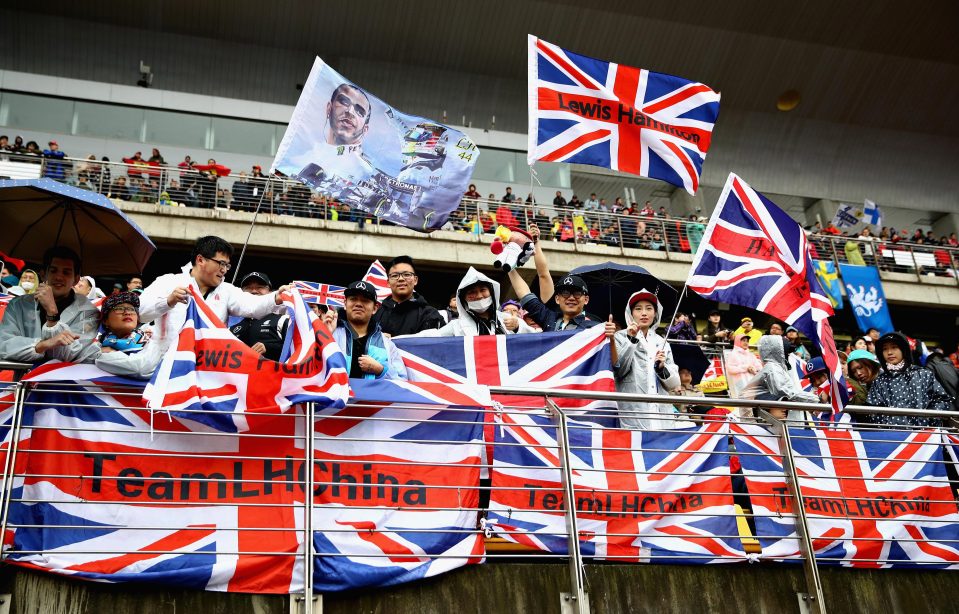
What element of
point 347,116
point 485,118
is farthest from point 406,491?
point 485,118

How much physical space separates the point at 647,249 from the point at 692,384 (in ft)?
46.8

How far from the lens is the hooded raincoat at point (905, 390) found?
8148mm

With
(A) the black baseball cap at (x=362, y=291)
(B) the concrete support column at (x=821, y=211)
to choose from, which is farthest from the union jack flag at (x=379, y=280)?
(B) the concrete support column at (x=821, y=211)

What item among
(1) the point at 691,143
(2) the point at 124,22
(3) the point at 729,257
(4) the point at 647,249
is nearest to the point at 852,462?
(3) the point at 729,257

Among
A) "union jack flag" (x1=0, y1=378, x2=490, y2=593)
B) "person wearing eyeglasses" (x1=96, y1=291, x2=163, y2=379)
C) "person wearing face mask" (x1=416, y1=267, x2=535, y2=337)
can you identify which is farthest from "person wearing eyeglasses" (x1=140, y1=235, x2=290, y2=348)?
"person wearing face mask" (x1=416, y1=267, x2=535, y2=337)

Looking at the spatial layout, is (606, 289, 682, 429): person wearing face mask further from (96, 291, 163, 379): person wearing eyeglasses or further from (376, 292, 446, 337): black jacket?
(96, 291, 163, 379): person wearing eyeglasses

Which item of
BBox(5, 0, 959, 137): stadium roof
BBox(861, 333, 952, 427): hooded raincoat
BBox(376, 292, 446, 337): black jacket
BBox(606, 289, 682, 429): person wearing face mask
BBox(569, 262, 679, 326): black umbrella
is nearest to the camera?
BBox(606, 289, 682, 429): person wearing face mask

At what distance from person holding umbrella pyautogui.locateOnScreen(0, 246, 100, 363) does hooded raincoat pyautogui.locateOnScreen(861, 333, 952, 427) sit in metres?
6.71

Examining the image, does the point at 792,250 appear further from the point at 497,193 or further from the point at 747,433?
the point at 497,193

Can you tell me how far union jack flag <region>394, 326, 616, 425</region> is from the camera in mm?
6809

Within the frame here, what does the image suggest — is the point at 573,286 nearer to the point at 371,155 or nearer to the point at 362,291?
the point at 362,291

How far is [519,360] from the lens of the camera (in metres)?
6.99

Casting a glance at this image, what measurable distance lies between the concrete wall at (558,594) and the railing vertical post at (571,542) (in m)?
0.08

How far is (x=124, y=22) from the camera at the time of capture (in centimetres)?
2667
